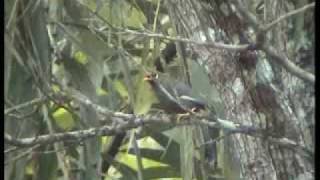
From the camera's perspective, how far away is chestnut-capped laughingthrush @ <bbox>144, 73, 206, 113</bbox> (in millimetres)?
756

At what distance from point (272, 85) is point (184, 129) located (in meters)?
0.22

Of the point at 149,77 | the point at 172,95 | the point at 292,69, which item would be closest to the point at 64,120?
the point at 172,95

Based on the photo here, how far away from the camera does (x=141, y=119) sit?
2.40 feet

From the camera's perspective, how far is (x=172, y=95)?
3.08ft

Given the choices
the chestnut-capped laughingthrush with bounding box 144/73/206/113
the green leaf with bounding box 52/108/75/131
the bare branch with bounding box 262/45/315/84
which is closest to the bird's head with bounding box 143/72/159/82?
the chestnut-capped laughingthrush with bounding box 144/73/206/113

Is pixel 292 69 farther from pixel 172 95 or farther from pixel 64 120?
pixel 64 120

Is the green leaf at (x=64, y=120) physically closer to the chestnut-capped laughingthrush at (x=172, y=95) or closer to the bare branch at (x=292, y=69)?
the chestnut-capped laughingthrush at (x=172, y=95)

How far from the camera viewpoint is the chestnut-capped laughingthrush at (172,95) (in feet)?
2.48

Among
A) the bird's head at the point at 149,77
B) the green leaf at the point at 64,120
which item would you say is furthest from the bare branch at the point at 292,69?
the green leaf at the point at 64,120

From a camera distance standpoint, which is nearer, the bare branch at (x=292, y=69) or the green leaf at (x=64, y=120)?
the bare branch at (x=292, y=69)

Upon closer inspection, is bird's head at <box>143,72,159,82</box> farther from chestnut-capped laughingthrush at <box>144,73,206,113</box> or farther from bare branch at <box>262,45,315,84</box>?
bare branch at <box>262,45,315,84</box>
